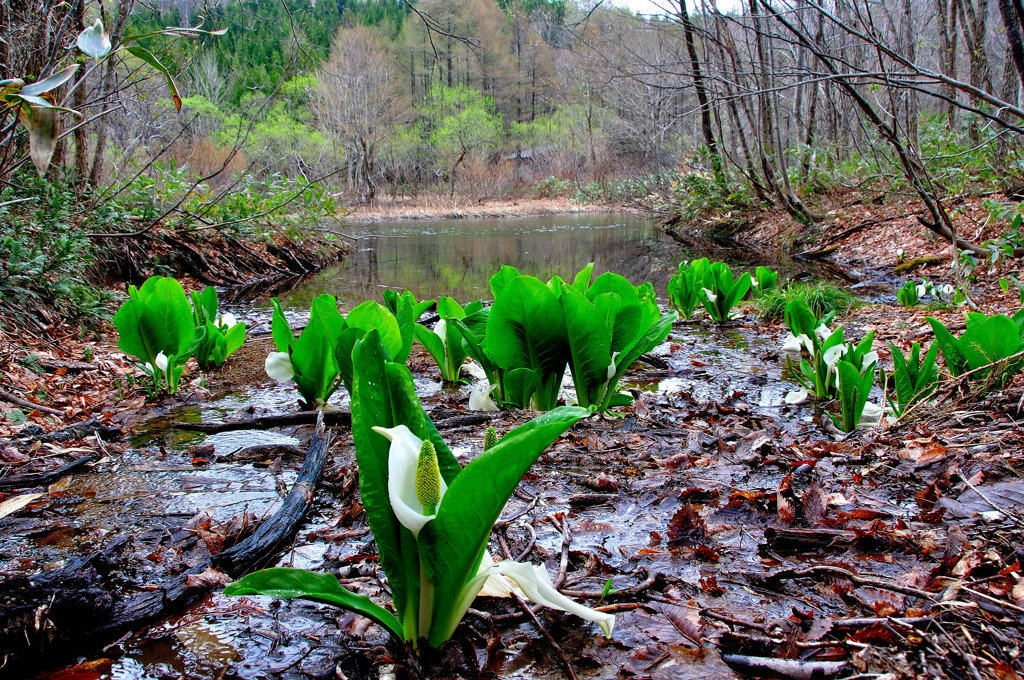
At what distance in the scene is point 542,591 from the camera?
1009 mm

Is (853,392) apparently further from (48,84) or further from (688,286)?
(688,286)

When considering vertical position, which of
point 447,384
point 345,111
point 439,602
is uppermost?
point 345,111

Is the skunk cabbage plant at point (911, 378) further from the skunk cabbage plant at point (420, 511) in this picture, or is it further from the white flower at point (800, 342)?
the skunk cabbage plant at point (420, 511)

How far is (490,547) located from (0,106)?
1.56m

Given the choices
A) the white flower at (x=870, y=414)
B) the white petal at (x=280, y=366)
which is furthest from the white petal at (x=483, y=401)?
the white flower at (x=870, y=414)

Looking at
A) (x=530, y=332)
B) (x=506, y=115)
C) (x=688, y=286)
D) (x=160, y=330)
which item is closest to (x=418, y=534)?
(x=530, y=332)

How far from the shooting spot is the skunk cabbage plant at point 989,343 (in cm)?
227

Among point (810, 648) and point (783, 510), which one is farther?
point (783, 510)

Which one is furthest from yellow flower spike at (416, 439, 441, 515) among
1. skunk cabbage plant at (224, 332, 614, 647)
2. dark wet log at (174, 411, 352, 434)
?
dark wet log at (174, 411, 352, 434)

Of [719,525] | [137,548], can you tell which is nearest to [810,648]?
[719,525]

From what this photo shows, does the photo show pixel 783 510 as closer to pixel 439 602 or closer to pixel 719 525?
pixel 719 525

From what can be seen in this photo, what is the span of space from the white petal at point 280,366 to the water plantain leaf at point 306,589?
1.89 metres

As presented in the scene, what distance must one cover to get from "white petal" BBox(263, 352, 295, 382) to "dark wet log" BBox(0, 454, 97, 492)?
90 centimetres

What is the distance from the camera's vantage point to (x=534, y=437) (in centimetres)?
91
